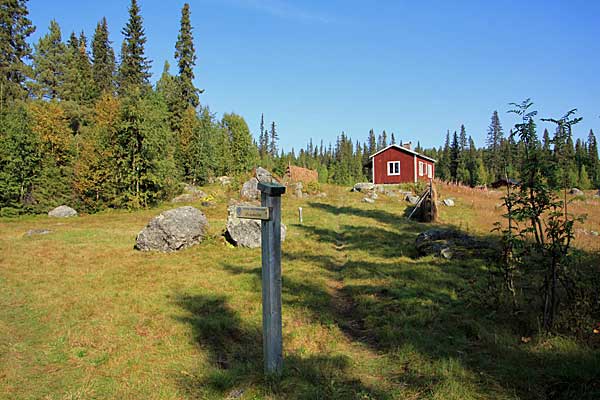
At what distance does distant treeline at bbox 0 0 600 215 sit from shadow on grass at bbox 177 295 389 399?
435cm

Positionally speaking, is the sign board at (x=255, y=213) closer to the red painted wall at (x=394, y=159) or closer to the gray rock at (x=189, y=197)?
the gray rock at (x=189, y=197)

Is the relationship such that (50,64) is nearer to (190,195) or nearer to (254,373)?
(190,195)

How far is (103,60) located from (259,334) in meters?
57.6

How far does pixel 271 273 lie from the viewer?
4.31 metres

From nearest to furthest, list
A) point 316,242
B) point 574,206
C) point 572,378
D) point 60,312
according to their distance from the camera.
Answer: point 572,378
point 60,312
point 316,242
point 574,206

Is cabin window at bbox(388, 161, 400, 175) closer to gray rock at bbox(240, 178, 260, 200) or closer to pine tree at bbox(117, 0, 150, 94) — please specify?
gray rock at bbox(240, 178, 260, 200)

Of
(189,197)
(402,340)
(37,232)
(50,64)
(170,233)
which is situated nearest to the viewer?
(402,340)

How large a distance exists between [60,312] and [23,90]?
1627 inches

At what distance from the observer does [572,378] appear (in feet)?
12.5

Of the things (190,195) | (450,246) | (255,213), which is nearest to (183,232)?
(450,246)

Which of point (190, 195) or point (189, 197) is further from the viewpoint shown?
point (190, 195)

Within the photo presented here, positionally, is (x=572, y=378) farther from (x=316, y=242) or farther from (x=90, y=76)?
(x=90, y=76)

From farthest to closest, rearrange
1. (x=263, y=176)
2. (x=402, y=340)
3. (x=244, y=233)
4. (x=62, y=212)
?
(x=263, y=176)
(x=62, y=212)
(x=244, y=233)
(x=402, y=340)

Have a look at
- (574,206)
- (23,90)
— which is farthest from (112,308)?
(23,90)
